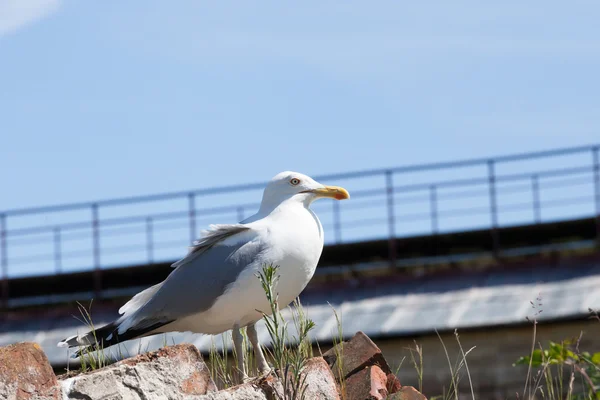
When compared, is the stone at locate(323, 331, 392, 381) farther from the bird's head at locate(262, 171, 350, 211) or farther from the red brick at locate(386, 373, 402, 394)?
the bird's head at locate(262, 171, 350, 211)

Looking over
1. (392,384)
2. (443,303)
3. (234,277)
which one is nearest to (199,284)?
(234,277)

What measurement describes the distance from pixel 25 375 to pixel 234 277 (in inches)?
64.7

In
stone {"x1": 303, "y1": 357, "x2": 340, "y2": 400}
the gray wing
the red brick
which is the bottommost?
the red brick

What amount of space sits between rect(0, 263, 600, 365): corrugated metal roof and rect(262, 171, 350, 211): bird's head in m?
7.11

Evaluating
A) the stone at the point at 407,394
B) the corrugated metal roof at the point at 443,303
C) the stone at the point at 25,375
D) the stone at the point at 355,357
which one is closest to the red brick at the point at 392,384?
the stone at the point at 355,357

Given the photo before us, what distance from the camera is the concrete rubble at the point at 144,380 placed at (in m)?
4.30

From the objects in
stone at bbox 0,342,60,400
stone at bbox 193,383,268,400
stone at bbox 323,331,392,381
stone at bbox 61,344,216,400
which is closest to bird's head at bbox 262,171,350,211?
stone at bbox 323,331,392,381

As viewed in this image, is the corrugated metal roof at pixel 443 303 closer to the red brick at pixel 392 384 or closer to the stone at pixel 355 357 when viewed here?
the stone at pixel 355 357

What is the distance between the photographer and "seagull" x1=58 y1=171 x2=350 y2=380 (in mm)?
5699

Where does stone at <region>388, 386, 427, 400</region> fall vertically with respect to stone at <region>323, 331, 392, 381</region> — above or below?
below

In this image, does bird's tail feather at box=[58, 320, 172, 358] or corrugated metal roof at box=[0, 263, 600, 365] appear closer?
bird's tail feather at box=[58, 320, 172, 358]

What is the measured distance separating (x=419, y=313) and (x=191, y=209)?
18.5ft

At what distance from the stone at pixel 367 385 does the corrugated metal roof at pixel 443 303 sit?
725cm

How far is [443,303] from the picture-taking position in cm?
1542
